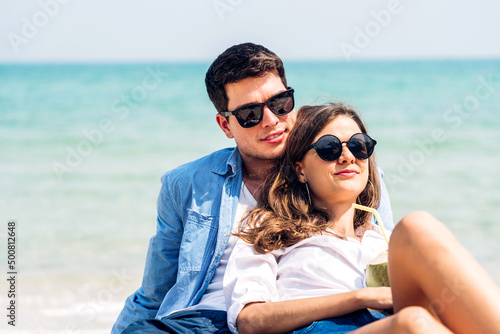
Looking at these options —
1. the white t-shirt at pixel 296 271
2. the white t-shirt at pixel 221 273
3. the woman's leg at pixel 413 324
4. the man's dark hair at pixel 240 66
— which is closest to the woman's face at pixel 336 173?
the white t-shirt at pixel 296 271

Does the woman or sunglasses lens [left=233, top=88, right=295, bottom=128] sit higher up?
sunglasses lens [left=233, top=88, right=295, bottom=128]

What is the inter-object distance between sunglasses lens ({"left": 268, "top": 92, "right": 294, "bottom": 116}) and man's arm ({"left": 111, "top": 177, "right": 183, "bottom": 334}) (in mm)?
736

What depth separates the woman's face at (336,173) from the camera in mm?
3150

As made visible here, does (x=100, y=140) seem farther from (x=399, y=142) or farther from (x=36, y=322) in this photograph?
(x=36, y=322)

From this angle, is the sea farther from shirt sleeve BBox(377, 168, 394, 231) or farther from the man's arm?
the man's arm

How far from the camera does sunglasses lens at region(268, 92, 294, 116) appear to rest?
353cm

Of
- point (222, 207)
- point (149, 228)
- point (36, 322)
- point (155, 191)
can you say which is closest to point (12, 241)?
point (149, 228)

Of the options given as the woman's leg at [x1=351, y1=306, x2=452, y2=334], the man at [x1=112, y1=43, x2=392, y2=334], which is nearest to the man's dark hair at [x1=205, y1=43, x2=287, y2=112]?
the man at [x1=112, y1=43, x2=392, y2=334]

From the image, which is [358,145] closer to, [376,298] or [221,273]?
[376,298]

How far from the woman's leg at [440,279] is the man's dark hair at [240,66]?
1497 millimetres

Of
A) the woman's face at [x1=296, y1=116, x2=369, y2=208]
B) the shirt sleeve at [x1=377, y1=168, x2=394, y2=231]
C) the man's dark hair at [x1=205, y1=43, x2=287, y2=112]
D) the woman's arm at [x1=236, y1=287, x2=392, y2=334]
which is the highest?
the man's dark hair at [x1=205, y1=43, x2=287, y2=112]

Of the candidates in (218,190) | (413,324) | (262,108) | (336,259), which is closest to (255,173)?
(218,190)

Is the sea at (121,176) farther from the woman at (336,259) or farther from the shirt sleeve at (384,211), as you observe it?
the shirt sleeve at (384,211)

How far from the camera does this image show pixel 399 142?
43.8 ft
